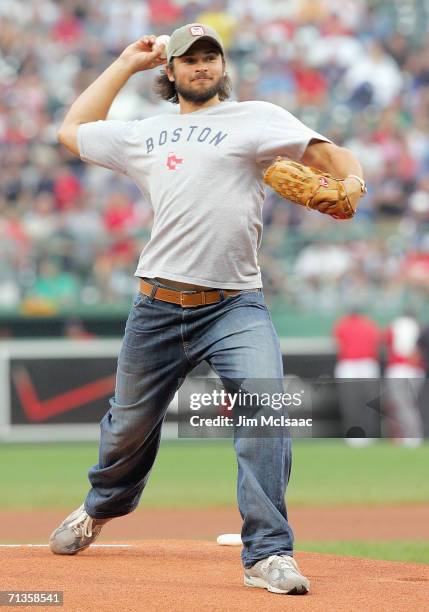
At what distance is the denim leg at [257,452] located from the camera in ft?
15.4

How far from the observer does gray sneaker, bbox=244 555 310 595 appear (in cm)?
456

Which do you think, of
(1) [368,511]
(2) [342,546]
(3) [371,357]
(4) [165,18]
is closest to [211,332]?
(2) [342,546]

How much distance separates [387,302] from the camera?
16.2m

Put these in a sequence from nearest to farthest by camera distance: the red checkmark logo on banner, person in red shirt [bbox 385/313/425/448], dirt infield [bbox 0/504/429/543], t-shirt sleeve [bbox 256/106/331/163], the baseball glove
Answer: the baseball glove, t-shirt sleeve [bbox 256/106/331/163], dirt infield [bbox 0/504/429/543], person in red shirt [bbox 385/313/425/448], the red checkmark logo on banner

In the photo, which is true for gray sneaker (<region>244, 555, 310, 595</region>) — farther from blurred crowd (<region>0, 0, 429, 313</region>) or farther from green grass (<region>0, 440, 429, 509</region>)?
blurred crowd (<region>0, 0, 429, 313</region>)

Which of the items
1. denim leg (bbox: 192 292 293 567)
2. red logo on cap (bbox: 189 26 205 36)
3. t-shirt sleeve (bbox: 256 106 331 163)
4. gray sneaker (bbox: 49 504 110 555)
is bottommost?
gray sneaker (bbox: 49 504 110 555)

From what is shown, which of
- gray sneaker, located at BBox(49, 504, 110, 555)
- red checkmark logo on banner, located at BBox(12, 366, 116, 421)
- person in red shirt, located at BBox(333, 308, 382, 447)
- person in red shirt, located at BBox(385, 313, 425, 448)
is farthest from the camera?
red checkmark logo on banner, located at BBox(12, 366, 116, 421)

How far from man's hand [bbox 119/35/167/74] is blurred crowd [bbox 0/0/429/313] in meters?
9.76

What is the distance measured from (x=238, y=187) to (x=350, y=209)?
50 cm

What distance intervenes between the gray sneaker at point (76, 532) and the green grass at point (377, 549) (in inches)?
74.6

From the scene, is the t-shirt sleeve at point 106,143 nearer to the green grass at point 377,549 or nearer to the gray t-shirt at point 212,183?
the gray t-shirt at point 212,183

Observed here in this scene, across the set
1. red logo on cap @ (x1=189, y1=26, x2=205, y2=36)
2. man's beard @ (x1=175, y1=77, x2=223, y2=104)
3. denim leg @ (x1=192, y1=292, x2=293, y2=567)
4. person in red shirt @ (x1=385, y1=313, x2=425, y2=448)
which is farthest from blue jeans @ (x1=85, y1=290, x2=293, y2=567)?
person in red shirt @ (x1=385, y1=313, x2=425, y2=448)

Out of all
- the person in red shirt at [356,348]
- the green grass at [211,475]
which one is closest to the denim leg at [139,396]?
the green grass at [211,475]

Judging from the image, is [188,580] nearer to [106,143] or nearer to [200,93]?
[106,143]
